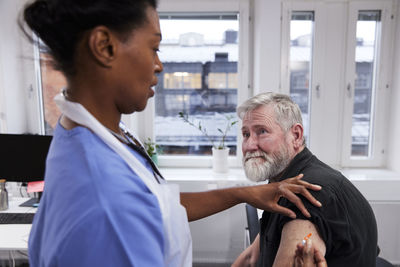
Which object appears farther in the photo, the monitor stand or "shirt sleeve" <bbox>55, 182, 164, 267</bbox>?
the monitor stand

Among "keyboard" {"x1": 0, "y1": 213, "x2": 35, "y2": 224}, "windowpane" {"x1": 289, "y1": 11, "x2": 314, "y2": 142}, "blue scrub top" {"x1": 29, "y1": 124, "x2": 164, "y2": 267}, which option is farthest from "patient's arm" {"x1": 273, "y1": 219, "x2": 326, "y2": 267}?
"windowpane" {"x1": 289, "y1": 11, "x2": 314, "y2": 142}

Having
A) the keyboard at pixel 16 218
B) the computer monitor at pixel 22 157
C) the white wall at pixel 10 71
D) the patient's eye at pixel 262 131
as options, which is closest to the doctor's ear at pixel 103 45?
the patient's eye at pixel 262 131

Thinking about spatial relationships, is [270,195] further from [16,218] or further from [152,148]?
[152,148]

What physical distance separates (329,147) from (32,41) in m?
2.59

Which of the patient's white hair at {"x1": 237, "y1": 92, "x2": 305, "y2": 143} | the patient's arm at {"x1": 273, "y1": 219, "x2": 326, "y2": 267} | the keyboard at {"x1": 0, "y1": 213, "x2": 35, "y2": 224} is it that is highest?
the patient's white hair at {"x1": 237, "y1": 92, "x2": 305, "y2": 143}

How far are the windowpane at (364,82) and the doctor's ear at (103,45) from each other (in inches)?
103

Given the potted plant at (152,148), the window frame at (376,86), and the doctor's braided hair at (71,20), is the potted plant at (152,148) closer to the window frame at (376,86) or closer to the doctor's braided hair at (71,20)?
the window frame at (376,86)

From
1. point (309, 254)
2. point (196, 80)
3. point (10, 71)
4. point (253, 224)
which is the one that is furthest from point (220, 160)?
point (10, 71)

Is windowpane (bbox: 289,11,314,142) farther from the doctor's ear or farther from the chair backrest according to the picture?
the doctor's ear

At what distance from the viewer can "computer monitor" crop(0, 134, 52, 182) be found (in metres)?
2.20

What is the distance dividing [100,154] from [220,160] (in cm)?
215

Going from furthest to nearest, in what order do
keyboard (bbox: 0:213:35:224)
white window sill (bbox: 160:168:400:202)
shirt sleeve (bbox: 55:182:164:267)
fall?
white window sill (bbox: 160:168:400:202) < keyboard (bbox: 0:213:35:224) < shirt sleeve (bbox: 55:182:164:267)

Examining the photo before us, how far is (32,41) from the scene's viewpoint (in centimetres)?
58

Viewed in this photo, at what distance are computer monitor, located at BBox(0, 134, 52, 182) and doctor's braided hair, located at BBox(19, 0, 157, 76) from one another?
1.84 metres
